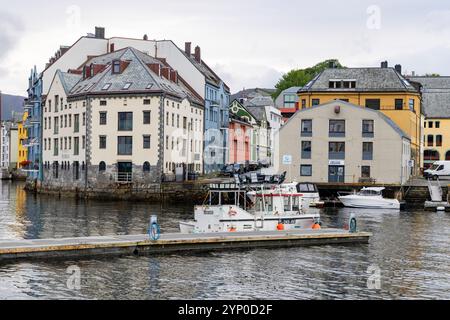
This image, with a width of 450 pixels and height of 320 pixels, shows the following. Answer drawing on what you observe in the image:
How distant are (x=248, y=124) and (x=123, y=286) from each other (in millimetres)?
104536

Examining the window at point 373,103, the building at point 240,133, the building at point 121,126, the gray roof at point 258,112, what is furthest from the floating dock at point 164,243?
the gray roof at point 258,112

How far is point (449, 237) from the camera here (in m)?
50.6

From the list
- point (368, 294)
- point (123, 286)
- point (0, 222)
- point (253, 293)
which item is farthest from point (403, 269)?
point (0, 222)

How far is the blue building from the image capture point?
105562mm

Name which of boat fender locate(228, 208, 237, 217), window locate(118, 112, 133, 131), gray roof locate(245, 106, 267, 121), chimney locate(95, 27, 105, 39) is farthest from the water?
gray roof locate(245, 106, 267, 121)

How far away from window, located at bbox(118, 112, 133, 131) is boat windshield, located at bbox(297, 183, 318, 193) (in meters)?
23.0

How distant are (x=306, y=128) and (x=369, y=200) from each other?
48.0 feet

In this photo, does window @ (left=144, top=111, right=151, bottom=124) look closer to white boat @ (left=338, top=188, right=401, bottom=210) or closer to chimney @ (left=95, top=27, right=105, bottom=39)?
white boat @ (left=338, top=188, right=401, bottom=210)

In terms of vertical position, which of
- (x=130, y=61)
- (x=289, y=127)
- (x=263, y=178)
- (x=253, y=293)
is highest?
(x=130, y=61)

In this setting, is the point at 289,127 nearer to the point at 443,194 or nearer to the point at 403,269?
the point at 443,194

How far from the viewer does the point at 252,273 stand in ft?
114

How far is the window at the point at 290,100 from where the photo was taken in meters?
172

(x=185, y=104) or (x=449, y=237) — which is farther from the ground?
(x=185, y=104)

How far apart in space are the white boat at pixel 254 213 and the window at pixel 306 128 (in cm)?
3726
